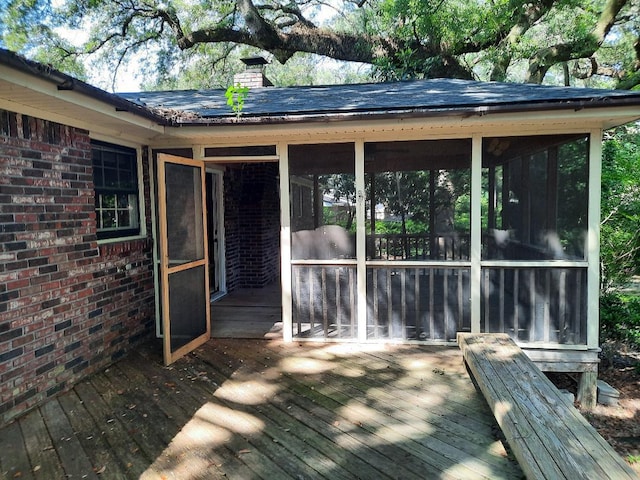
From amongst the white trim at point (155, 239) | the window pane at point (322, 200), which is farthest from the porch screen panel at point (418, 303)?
the white trim at point (155, 239)

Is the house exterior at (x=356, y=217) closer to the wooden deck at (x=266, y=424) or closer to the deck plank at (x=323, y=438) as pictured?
the wooden deck at (x=266, y=424)

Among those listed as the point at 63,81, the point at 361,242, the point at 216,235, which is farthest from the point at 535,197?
the point at 216,235

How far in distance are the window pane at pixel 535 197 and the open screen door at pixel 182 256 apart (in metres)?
2.98

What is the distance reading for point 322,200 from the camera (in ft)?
14.5

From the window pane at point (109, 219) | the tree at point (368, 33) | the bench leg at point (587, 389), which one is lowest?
the bench leg at point (587, 389)

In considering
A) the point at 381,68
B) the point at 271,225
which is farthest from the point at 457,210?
the point at 381,68

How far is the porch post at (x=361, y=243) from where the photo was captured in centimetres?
433

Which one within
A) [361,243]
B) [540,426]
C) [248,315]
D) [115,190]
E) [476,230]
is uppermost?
[115,190]

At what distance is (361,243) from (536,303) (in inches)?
71.9

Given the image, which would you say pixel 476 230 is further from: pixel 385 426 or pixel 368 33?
pixel 368 33

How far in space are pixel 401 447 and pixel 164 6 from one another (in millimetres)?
14144

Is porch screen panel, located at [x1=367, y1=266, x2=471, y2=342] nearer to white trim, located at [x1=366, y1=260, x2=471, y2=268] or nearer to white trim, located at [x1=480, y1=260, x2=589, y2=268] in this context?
white trim, located at [x1=366, y1=260, x2=471, y2=268]

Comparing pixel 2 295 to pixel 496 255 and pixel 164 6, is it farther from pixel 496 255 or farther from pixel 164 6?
pixel 164 6

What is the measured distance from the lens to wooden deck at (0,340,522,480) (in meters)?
2.41
